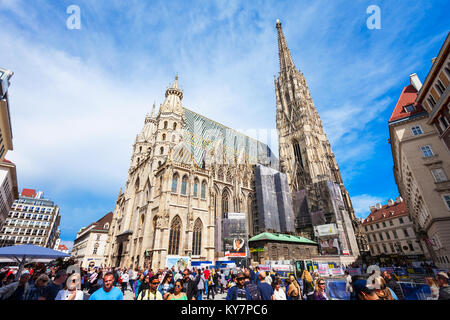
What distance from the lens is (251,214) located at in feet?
111

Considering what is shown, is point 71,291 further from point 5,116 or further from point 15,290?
point 5,116

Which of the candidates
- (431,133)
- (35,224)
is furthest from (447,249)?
(35,224)

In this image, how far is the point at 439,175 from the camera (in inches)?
603

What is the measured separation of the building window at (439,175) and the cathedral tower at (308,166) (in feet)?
51.9

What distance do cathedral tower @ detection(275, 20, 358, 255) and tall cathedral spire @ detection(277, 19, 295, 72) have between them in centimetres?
32

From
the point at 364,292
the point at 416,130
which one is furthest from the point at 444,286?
the point at 416,130

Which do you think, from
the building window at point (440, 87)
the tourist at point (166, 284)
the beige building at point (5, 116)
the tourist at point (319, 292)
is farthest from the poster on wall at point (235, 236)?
the beige building at point (5, 116)

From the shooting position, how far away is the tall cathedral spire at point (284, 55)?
52.0m

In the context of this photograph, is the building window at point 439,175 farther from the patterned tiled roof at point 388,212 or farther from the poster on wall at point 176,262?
the patterned tiled roof at point 388,212

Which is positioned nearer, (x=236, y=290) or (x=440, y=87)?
(x=236, y=290)

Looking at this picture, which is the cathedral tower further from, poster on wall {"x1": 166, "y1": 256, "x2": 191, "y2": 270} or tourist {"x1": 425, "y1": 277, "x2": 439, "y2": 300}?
tourist {"x1": 425, "y1": 277, "x2": 439, "y2": 300}

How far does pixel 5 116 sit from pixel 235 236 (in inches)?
1058

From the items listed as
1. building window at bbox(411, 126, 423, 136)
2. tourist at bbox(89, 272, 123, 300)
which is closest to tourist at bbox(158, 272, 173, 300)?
tourist at bbox(89, 272, 123, 300)
